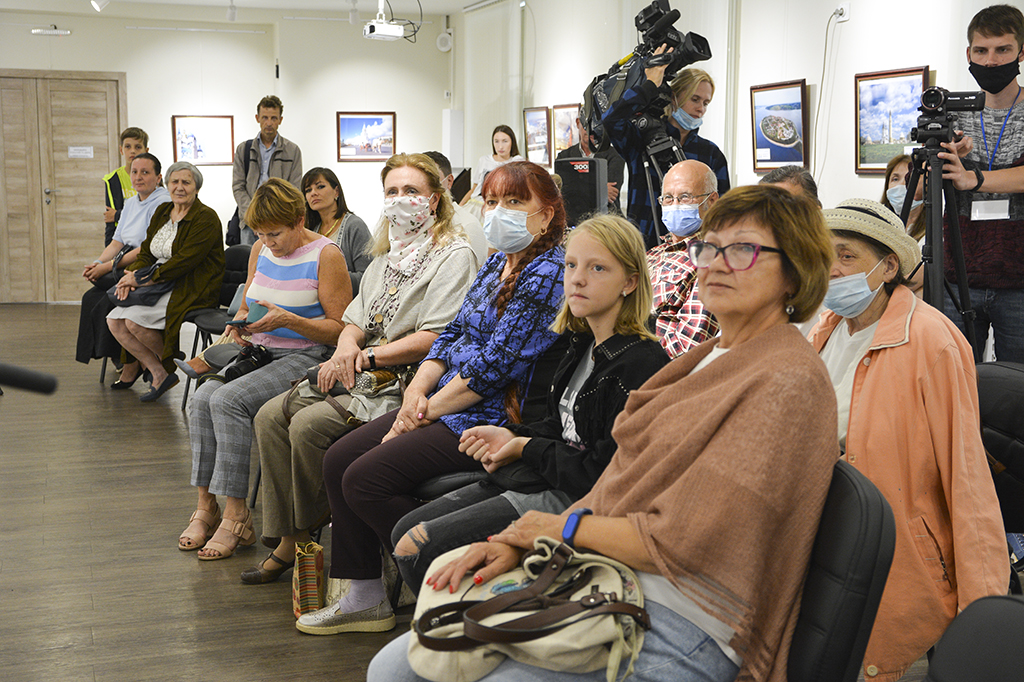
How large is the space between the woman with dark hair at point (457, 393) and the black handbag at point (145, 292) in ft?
11.6

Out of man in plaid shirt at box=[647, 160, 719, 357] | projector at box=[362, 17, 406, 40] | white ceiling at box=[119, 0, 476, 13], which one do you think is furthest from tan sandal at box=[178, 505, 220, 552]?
white ceiling at box=[119, 0, 476, 13]

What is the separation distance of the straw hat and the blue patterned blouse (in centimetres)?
78

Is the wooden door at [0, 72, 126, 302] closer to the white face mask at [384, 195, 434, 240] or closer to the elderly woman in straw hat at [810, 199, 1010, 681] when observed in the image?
the white face mask at [384, 195, 434, 240]

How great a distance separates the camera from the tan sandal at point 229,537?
3357 mm

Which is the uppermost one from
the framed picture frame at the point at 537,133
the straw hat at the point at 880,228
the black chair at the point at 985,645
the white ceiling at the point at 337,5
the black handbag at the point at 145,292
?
the white ceiling at the point at 337,5

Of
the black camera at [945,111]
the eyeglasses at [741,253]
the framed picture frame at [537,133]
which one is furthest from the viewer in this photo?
the framed picture frame at [537,133]

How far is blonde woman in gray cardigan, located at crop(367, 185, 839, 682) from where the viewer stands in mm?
1308

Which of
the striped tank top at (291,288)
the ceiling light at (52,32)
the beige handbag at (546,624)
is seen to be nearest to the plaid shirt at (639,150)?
the striped tank top at (291,288)

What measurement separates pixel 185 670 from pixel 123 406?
12.0 ft

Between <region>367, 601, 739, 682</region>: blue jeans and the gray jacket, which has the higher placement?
the gray jacket

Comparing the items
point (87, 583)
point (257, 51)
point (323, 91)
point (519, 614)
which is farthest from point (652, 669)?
point (257, 51)

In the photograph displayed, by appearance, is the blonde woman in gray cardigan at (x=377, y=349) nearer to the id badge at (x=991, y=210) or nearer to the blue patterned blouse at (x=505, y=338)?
the blue patterned blouse at (x=505, y=338)

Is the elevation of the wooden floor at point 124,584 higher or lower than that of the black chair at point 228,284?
lower

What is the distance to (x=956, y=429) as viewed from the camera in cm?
175
